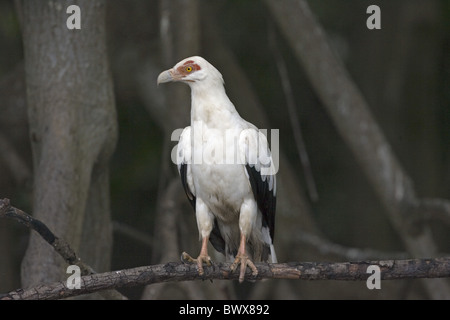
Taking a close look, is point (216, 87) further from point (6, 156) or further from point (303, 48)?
point (6, 156)

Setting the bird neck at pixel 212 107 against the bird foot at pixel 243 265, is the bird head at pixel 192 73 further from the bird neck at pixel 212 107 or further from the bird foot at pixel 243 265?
the bird foot at pixel 243 265

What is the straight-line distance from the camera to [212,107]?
4922mm

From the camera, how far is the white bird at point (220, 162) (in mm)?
4844

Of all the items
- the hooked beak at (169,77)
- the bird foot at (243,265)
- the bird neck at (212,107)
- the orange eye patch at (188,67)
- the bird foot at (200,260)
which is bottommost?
the bird foot at (243,265)

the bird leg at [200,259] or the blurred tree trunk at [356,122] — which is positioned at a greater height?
the blurred tree trunk at [356,122]

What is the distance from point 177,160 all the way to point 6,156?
265 centimetres

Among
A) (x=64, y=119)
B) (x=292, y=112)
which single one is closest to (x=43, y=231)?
(x=64, y=119)

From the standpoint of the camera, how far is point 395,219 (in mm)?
6809

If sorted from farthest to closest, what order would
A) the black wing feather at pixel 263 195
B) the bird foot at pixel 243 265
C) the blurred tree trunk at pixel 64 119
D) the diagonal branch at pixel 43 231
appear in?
1. the blurred tree trunk at pixel 64 119
2. the black wing feather at pixel 263 195
3. the bird foot at pixel 243 265
4. the diagonal branch at pixel 43 231

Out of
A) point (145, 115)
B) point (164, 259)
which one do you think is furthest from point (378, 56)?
point (164, 259)

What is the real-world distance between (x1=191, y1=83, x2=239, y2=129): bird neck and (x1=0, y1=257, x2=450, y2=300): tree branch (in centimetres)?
101

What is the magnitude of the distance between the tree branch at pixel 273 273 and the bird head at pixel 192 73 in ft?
4.33

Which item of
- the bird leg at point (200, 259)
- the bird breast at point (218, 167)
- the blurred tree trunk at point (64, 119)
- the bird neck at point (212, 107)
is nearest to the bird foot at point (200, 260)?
A: the bird leg at point (200, 259)
